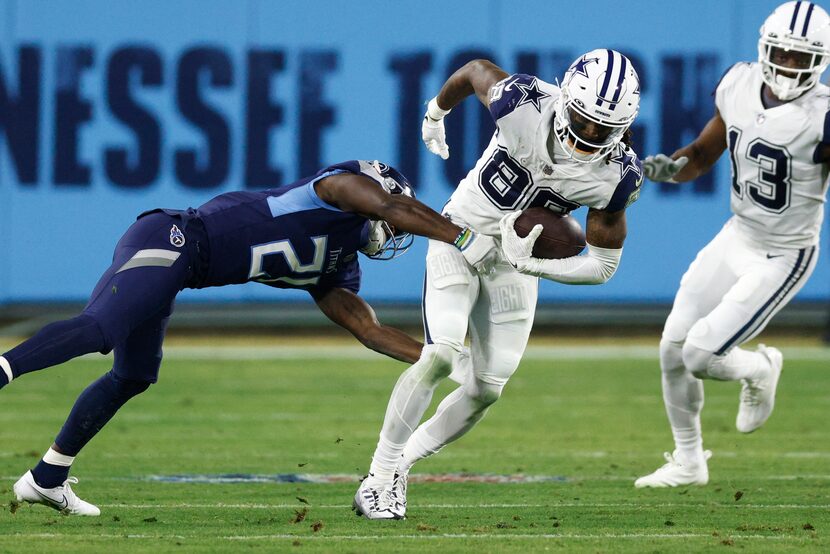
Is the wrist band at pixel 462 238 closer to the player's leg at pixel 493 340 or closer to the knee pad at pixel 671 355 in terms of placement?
the player's leg at pixel 493 340

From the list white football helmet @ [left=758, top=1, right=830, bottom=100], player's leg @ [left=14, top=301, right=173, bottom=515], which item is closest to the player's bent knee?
player's leg @ [left=14, top=301, right=173, bottom=515]

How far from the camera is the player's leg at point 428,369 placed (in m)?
4.45

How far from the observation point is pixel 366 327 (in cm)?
464

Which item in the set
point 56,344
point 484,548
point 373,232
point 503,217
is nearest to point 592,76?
point 503,217

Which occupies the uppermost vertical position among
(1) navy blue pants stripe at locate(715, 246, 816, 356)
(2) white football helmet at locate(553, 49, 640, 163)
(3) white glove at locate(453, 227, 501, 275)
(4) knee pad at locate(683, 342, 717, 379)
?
(2) white football helmet at locate(553, 49, 640, 163)

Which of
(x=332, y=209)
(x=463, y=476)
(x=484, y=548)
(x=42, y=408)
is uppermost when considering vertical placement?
(x=332, y=209)

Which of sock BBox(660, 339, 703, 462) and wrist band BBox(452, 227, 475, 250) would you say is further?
sock BBox(660, 339, 703, 462)

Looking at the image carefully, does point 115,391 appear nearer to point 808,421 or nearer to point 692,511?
point 692,511

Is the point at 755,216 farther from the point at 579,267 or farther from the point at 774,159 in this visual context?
the point at 579,267

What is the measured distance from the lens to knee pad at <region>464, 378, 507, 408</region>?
4.66 metres

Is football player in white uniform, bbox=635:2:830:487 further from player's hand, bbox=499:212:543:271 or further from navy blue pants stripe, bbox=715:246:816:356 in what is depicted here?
player's hand, bbox=499:212:543:271

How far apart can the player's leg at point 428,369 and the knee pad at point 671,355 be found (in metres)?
1.11

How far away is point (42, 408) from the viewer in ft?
25.8

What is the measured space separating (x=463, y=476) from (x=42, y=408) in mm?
3110
